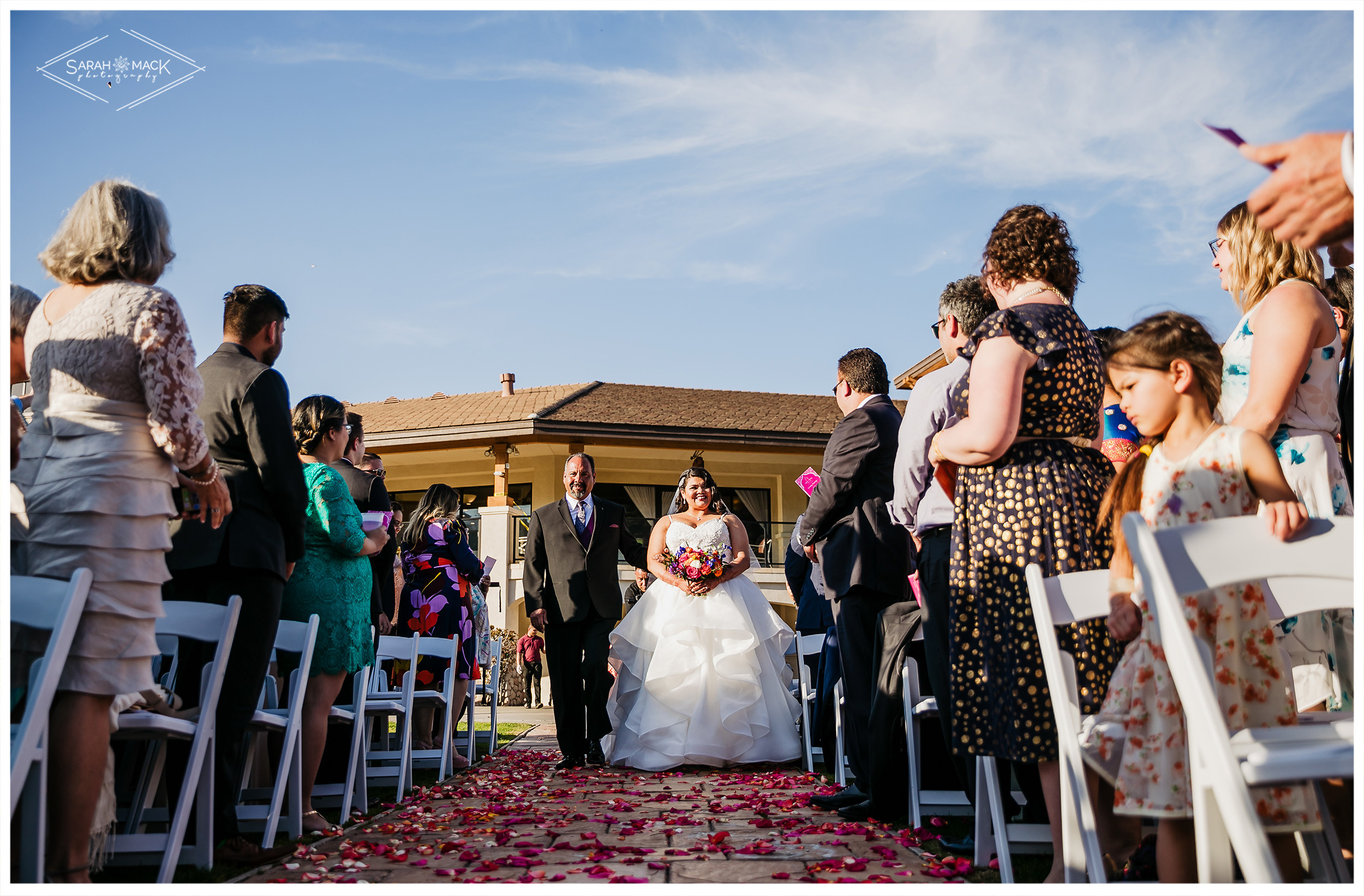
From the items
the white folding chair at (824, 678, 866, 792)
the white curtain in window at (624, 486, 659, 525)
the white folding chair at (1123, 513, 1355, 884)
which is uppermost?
the white curtain in window at (624, 486, 659, 525)

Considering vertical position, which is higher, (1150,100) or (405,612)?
(1150,100)

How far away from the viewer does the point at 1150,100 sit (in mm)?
3969

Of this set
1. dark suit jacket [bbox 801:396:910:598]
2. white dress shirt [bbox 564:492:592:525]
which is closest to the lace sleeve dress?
dark suit jacket [bbox 801:396:910:598]

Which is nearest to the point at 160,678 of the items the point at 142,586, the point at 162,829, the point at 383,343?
the point at 162,829

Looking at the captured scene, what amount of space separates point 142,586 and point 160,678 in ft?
7.56

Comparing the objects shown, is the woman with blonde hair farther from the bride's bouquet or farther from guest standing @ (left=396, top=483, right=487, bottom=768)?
guest standing @ (left=396, top=483, right=487, bottom=768)

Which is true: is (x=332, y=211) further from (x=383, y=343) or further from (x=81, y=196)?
(x=383, y=343)

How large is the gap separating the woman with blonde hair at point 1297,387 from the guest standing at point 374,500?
4.33m

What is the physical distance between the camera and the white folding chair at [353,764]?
452 cm

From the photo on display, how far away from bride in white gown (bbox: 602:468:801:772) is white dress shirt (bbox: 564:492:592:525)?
56 centimetres

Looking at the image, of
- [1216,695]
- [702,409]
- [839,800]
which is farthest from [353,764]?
[702,409]

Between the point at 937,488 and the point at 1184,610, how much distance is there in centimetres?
124

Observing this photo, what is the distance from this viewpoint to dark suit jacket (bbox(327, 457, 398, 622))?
5863mm

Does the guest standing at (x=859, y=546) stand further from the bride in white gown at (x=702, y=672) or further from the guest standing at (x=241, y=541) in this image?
the guest standing at (x=241, y=541)
